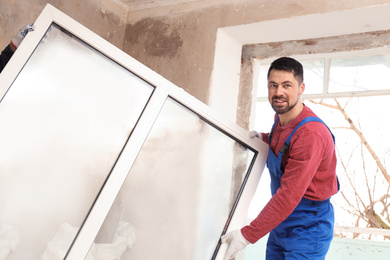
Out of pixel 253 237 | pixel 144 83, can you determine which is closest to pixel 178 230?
pixel 253 237

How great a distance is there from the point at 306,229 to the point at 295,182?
257 mm

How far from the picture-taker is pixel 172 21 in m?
3.29

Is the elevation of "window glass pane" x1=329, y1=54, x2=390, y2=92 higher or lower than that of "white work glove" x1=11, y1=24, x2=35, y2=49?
higher

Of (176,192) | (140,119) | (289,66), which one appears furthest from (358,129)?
(140,119)

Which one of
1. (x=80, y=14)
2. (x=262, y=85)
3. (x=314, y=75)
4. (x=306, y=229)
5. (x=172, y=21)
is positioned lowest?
(x=306, y=229)

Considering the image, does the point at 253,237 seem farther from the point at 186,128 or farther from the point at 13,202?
the point at 13,202

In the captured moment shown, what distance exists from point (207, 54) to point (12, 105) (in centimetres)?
177

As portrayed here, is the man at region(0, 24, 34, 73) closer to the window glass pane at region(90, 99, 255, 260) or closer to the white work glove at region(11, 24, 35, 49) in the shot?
the white work glove at region(11, 24, 35, 49)

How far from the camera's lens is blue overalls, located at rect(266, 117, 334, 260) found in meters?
2.00

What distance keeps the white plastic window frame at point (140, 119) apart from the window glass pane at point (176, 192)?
0.13 ft

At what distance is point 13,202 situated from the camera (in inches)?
59.8

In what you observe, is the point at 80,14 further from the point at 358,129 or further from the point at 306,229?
the point at 358,129

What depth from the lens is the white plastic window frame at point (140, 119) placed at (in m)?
1.51

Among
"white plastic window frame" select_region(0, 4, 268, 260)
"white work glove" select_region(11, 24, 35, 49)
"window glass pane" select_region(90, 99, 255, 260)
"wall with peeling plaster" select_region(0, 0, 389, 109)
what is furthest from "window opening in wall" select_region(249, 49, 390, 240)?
"white work glove" select_region(11, 24, 35, 49)
